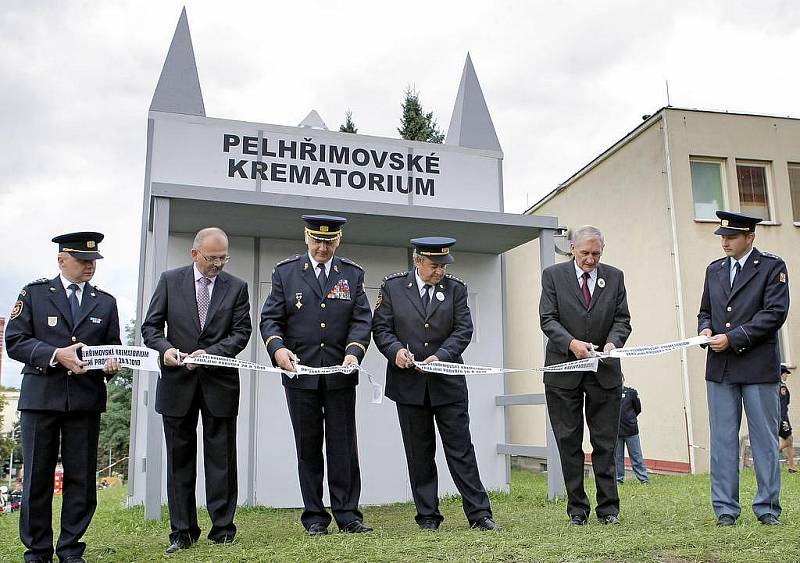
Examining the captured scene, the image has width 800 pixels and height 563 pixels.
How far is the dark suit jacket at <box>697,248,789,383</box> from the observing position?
166 inches

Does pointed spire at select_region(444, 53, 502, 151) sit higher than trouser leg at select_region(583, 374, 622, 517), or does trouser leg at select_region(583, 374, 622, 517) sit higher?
pointed spire at select_region(444, 53, 502, 151)

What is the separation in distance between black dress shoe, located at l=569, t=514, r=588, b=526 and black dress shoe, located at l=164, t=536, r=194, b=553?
2.21 meters

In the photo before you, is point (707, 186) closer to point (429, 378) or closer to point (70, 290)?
point (429, 378)

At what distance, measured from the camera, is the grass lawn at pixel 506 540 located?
3398 millimetres

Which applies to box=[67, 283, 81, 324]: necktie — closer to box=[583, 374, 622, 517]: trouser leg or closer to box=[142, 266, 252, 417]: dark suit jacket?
box=[142, 266, 252, 417]: dark suit jacket

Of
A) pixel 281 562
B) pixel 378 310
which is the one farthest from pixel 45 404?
pixel 378 310

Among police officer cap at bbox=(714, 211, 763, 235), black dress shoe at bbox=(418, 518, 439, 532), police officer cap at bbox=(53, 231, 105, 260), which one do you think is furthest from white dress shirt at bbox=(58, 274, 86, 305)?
police officer cap at bbox=(714, 211, 763, 235)

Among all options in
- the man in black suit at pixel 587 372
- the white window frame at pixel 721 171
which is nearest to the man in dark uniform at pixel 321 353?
the man in black suit at pixel 587 372

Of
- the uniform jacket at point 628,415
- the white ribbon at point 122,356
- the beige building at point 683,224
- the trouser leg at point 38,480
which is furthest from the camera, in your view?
the beige building at point 683,224

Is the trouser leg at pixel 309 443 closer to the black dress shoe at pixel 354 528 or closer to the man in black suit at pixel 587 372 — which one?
the black dress shoe at pixel 354 528

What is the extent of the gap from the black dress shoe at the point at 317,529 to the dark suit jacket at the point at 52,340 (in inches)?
53.7

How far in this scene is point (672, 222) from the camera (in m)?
12.7

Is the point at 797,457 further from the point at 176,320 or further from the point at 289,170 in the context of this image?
the point at 176,320

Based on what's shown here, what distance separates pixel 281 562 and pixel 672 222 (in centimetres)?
1088
